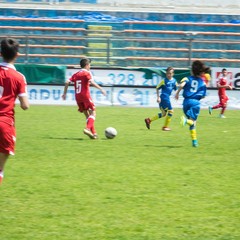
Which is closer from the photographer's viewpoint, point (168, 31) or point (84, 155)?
point (84, 155)

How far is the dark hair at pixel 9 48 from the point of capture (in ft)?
25.2

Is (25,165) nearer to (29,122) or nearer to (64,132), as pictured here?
(64,132)

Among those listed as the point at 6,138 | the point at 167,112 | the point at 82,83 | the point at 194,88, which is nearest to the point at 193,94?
the point at 194,88

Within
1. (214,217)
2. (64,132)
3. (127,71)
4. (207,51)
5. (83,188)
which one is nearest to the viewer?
(214,217)

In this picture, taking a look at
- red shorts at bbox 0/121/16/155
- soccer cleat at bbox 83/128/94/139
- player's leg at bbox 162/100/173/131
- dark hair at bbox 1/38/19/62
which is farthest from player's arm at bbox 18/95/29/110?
player's leg at bbox 162/100/173/131

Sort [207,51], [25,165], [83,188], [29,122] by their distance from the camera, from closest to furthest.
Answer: [83,188]
[25,165]
[29,122]
[207,51]

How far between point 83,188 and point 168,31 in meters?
27.7

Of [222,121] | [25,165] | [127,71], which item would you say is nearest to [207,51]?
[127,71]

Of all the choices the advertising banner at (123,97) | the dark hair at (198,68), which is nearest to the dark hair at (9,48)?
the dark hair at (198,68)

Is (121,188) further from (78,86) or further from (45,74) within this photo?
(45,74)

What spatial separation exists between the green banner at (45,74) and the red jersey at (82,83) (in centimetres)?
1263

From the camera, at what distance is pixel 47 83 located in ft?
95.3

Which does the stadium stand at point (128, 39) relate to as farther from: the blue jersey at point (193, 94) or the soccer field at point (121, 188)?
the blue jersey at point (193, 94)

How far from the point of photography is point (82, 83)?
1645cm
